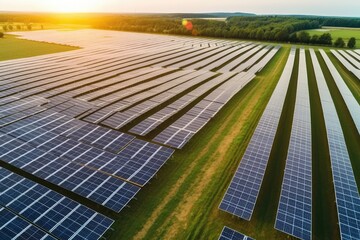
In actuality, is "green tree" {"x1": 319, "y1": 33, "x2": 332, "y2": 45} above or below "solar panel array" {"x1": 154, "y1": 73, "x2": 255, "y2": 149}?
above

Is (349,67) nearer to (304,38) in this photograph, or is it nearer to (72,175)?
(304,38)

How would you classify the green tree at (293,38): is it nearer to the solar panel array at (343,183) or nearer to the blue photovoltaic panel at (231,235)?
the solar panel array at (343,183)

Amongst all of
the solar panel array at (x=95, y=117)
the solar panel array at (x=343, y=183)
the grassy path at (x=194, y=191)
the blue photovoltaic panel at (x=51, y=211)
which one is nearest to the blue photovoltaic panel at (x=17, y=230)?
the solar panel array at (x=95, y=117)

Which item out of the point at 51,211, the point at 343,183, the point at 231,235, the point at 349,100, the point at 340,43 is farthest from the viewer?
the point at 340,43

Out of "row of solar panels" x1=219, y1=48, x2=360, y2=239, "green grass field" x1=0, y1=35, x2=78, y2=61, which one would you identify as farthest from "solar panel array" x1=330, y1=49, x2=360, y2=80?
"green grass field" x1=0, y1=35, x2=78, y2=61

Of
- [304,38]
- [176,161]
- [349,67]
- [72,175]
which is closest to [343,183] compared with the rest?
[176,161]

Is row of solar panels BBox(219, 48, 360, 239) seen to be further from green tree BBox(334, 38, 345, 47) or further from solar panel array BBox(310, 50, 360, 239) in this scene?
green tree BBox(334, 38, 345, 47)
